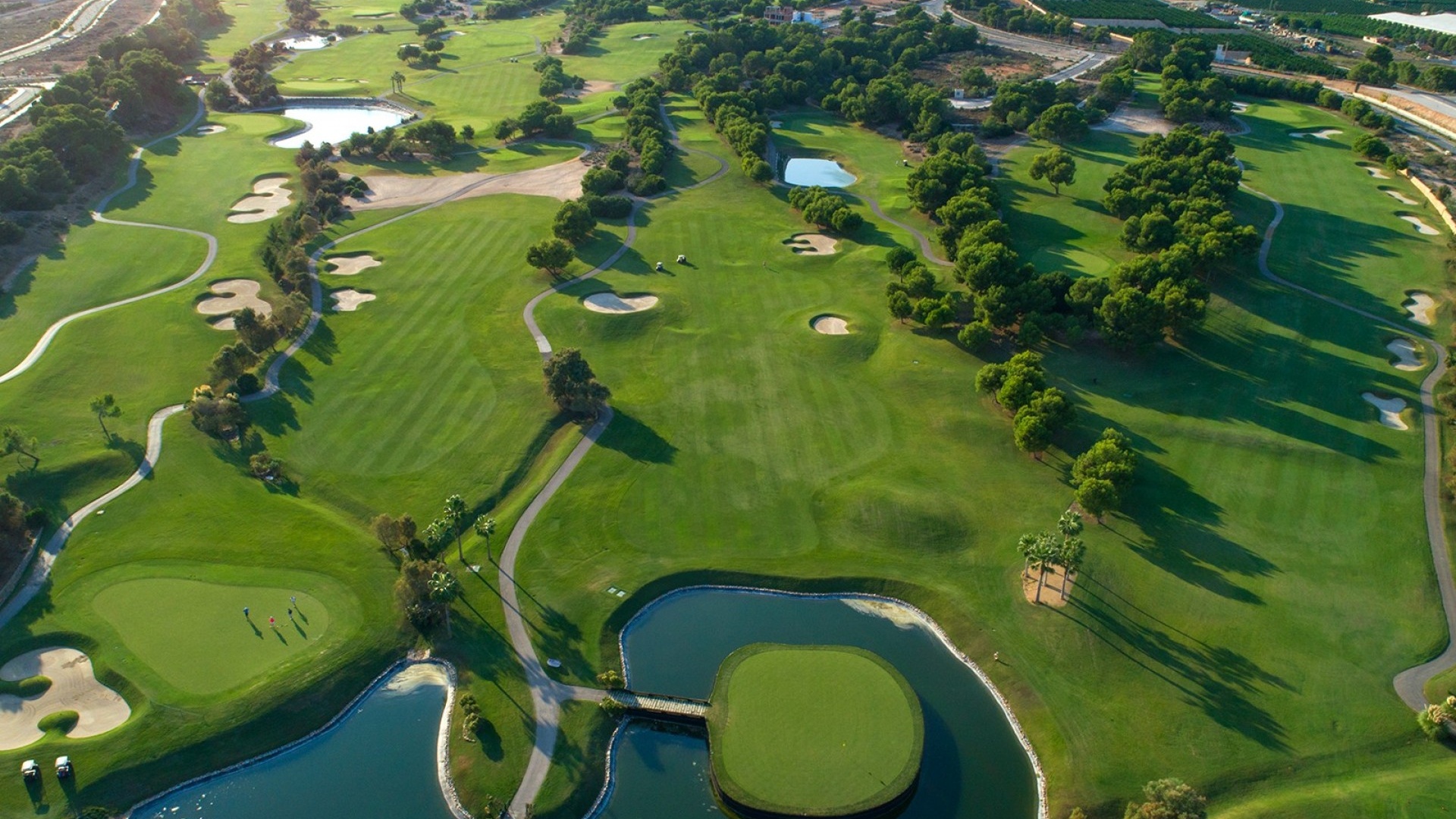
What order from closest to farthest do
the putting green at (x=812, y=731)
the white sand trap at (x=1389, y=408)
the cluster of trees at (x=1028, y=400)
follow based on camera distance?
the putting green at (x=812, y=731) < the cluster of trees at (x=1028, y=400) < the white sand trap at (x=1389, y=408)

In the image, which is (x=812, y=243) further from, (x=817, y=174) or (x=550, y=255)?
(x=550, y=255)

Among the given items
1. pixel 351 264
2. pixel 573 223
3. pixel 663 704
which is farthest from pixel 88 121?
pixel 663 704

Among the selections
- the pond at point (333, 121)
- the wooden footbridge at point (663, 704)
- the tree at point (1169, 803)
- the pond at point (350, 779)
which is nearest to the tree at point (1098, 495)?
the tree at point (1169, 803)

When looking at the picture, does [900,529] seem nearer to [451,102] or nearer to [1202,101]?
[1202,101]

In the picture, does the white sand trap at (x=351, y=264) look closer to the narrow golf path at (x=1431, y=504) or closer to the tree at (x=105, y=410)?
the tree at (x=105, y=410)

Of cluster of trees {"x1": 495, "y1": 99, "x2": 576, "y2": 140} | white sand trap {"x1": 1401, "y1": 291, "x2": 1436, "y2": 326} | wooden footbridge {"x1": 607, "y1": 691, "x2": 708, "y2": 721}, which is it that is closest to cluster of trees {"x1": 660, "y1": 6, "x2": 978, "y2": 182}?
cluster of trees {"x1": 495, "y1": 99, "x2": 576, "y2": 140}

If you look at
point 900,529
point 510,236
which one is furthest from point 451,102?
point 900,529
